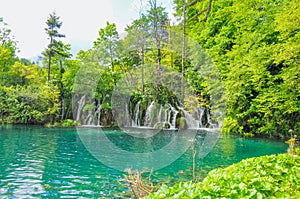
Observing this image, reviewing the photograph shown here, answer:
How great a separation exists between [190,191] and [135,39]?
30.8ft

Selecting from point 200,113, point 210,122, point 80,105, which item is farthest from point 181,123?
point 80,105

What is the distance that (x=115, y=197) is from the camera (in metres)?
4.37

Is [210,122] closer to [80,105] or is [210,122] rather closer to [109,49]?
[109,49]

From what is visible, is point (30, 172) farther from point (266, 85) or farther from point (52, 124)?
point (52, 124)

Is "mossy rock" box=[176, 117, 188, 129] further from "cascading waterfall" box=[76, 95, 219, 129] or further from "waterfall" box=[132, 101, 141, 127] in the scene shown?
"waterfall" box=[132, 101, 141, 127]

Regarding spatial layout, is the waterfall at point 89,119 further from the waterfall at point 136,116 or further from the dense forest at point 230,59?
the waterfall at point 136,116

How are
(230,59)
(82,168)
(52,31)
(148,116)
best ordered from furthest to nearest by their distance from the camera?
(52,31)
(148,116)
(230,59)
(82,168)

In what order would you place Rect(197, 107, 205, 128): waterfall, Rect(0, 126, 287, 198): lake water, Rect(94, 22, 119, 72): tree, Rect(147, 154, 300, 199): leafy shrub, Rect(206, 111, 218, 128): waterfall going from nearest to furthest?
Rect(147, 154, 300, 199): leafy shrub
Rect(0, 126, 287, 198): lake water
Rect(94, 22, 119, 72): tree
Rect(197, 107, 205, 128): waterfall
Rect(206, 111, 218, 128): waterfall

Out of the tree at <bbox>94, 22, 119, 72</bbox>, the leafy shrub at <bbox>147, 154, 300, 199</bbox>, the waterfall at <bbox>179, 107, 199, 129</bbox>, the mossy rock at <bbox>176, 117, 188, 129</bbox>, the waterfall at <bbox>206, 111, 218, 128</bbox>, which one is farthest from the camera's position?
the waterfall at <bbox>206, 111, 218, 128</bbox>

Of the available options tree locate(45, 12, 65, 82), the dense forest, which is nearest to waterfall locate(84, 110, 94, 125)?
the dense forest

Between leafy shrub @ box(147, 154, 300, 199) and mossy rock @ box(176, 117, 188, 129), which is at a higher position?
mossy rock @ box(176, 117, 188, 129)

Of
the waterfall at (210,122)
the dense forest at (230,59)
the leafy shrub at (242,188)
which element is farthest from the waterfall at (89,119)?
the leafy shrub at (242,188)

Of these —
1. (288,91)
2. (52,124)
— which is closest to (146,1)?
(288,91)

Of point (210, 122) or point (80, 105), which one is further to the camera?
point (80, 105)
